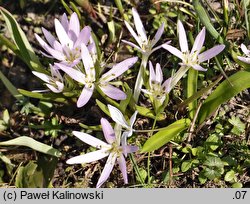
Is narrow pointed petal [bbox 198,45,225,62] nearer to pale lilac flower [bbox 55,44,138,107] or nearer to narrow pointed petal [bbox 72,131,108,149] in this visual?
pale lilac flower [bbox 55,44,138,107]

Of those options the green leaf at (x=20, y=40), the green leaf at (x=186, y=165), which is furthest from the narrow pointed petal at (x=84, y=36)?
the green leaf at (x=186, y=165)

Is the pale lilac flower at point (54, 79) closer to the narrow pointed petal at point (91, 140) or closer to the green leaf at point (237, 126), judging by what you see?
the narrow pointed petal at point (91, 140)

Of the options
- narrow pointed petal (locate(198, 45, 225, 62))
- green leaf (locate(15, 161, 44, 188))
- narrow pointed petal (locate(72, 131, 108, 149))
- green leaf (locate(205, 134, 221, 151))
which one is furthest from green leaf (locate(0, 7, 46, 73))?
green leaf (locate(205, 134, 221, 151))

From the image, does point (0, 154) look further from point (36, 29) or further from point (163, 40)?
point (163, 40)

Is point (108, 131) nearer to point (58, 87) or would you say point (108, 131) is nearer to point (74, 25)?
point (58, 87)

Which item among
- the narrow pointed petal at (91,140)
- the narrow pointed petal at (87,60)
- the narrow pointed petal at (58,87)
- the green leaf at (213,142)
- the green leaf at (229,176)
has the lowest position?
the green leaf at (229,176)

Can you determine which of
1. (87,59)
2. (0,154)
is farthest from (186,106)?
(0,154)
